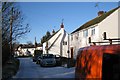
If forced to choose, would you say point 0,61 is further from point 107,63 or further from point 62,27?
point 62,27

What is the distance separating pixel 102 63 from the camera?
604 centimetres

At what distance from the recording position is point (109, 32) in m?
40.5

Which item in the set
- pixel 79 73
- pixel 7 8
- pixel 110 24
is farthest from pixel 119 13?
pixel 79 73

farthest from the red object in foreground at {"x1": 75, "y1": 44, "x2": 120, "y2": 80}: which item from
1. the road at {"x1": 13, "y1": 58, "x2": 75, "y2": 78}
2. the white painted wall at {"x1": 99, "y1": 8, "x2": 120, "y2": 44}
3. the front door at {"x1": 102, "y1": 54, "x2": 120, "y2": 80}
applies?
the white painted wall at {"x1": 99, "y1": 8, "x2": 120, "y2": 44}

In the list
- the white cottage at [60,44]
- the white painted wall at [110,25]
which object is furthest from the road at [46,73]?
the white cottage at [60,44]

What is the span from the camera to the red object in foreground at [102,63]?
18.7 feet

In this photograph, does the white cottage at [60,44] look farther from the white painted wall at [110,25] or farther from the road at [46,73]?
the road at [46,73]

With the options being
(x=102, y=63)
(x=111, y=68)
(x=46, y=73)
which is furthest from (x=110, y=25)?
(x=111, y=68)

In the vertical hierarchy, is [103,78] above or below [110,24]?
below

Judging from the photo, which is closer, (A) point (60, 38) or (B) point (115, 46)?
(B) point (115, 46)

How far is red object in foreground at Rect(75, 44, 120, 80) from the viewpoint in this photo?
225 inches

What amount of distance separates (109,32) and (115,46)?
1376 inches

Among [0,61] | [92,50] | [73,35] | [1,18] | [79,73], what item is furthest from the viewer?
[73,35]

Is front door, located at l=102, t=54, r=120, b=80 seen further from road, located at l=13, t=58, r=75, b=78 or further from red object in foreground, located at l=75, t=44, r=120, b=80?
road, located at l=13, t=58, r=75, b=78
